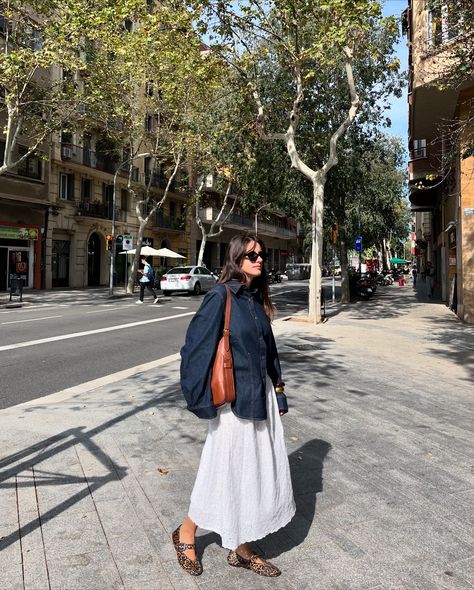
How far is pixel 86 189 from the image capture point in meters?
32.2

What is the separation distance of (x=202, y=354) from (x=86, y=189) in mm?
32015

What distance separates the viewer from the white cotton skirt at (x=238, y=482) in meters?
2.43

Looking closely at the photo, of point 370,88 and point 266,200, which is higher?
point 370,88

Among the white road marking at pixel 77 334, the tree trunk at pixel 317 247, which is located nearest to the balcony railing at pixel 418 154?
the tree trunk at pixel 317 247

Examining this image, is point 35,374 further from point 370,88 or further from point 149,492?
point 370,88

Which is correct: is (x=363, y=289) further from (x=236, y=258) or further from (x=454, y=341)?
(x=236, y=258)

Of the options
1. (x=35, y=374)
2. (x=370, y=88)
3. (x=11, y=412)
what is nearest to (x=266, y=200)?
(x=370, y=88)

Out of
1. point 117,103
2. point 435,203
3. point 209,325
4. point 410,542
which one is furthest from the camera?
Answer: point 435,203

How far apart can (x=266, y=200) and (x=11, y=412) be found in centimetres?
1781

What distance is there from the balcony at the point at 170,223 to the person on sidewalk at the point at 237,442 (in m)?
36.6

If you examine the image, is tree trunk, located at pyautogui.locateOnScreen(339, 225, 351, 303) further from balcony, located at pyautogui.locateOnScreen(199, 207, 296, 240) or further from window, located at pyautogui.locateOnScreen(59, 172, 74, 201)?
balcony, located at pyautogui.locateOnScreen(199, 207, 296, 240)

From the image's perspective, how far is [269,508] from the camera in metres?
2.50

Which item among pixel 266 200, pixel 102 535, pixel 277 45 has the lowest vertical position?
pixel 102 535

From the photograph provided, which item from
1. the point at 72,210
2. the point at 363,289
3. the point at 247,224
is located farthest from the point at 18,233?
the point at 247,224
